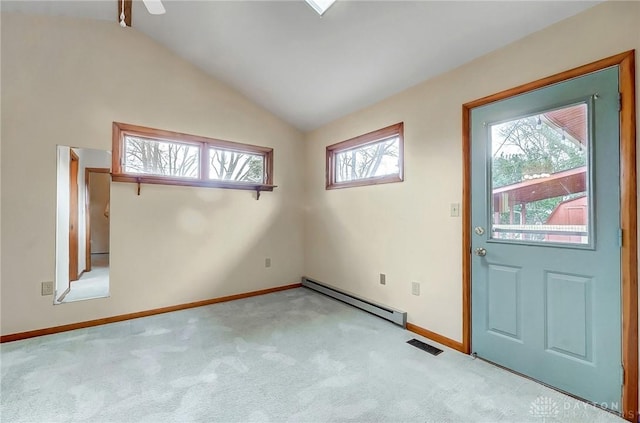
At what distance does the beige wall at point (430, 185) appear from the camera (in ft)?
5.83

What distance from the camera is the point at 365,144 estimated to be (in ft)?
11.4

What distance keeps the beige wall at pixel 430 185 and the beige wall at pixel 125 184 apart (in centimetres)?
118

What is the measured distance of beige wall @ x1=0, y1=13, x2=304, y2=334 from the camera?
8.47 ft

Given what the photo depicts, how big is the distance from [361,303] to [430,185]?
1.59 meters

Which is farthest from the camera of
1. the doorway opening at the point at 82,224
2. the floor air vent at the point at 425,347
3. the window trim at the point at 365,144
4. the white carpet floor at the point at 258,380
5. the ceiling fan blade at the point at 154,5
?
the window trim at the point at 365,144

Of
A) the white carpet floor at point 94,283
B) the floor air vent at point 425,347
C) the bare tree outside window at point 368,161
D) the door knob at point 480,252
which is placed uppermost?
the bare tree outside window at point 368,161

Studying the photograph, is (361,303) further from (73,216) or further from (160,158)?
(73,216)

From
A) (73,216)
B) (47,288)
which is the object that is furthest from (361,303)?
(73,216)

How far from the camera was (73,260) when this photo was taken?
2.98 meters

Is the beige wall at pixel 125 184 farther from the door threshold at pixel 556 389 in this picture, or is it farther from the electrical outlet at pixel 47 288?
the door threshold at pixel 556 389

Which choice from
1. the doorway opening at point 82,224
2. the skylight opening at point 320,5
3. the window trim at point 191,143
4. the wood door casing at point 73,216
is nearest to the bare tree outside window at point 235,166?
the window trim at point 191,143

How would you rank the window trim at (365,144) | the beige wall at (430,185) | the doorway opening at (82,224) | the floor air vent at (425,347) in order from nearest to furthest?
the beige wall at (430,185) → the floor air vent at (425,347) → the doorway opening at (82,224) → the window trim at (365,144)

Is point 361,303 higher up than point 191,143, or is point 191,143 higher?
point 191,143

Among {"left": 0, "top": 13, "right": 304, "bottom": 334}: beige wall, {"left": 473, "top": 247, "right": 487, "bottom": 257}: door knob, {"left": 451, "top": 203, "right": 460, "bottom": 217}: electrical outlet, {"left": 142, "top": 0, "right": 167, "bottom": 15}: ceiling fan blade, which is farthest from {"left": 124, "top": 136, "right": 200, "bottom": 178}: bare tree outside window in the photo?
{"left": 473, "top": 247, "right": 487, "bottom": 257}: door knob
